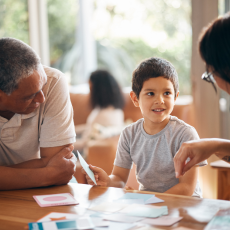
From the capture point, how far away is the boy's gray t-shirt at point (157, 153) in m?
1.42

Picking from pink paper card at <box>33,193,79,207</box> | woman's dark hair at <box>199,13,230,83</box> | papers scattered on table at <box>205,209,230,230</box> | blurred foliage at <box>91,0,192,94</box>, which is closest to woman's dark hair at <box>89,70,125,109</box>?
blurred foliage at <box>91,0,192,94</box>

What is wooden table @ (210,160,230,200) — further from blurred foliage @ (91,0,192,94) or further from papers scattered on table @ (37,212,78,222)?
blurred foliage @ (91,0,192,94)

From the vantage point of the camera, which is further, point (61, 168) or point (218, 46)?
point (61, 168)

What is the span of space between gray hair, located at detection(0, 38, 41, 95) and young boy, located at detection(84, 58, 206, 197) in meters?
0.49

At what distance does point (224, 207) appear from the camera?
951mm

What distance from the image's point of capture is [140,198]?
1052 millimetres

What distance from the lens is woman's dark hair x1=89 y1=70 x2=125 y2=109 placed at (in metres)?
3.27

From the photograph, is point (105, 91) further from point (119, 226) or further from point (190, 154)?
point (119, 226)

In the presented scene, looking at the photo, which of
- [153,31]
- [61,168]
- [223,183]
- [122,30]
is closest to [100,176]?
[61,168]

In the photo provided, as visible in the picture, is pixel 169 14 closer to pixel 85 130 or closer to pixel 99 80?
pixel 99 80

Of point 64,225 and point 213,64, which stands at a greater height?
point 213,64

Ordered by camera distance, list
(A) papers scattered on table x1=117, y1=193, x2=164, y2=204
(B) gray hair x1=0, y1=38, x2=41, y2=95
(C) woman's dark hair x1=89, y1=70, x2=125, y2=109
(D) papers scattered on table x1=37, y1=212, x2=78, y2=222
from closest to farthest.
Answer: (D) papers scattered on table x1=37, y1=212, x2=78, y2=222 < (A) papers scattered on table x1=117, y1=193, x2=164, y2=204 < (B) gray hair x1=0, y1=38, x2=41, y2=95 < (C) woman's dark hair x1=89, y1=70, x2=125, y2=109

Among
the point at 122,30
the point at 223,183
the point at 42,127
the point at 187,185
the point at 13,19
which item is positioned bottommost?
the point at 223,183

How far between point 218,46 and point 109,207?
0.60 m
